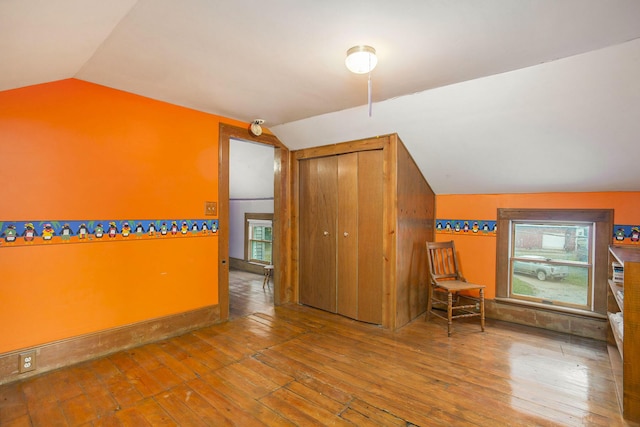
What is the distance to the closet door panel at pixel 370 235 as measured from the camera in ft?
10.6

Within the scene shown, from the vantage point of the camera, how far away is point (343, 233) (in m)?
3.51

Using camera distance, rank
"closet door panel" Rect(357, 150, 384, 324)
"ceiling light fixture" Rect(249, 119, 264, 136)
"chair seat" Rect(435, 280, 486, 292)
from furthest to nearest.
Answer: "ceiling light fixture" Rect(249, 119, 264, 136)
"closet door panel" Rect(357, 150, 384, 324)
"chair seat" Rect(435, 280, 486, 292)

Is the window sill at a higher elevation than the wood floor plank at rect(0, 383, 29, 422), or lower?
higher

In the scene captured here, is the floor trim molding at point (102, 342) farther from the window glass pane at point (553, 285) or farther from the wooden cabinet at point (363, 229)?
the window glass pane at point (553, 285)

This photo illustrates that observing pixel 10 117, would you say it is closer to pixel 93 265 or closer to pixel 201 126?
pixel 93 265

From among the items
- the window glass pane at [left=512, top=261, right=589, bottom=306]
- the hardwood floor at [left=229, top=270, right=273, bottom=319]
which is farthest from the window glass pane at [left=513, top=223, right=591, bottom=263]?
the hardwood floor at [left=229, top=270, right=273, bottom=319]

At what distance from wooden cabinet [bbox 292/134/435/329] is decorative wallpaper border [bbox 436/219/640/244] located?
0.58ft

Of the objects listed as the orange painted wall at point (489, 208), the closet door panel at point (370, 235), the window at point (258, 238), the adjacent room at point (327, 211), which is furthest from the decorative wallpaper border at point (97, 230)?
the orange painted wall at point (489, 208)

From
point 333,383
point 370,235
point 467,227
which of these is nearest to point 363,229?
point 370,235

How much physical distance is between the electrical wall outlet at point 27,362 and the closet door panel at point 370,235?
2758 millimetres

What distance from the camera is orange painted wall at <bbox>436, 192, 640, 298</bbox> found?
288 centimetres

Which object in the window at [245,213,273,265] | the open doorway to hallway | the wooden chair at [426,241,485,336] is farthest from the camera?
the window at [245,213,273,265]

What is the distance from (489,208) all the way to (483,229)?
0.25m

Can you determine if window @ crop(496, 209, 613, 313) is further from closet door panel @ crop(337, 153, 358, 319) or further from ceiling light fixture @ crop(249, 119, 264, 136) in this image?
ceiling light fixture @ crop(249, 119, 264, 136)
